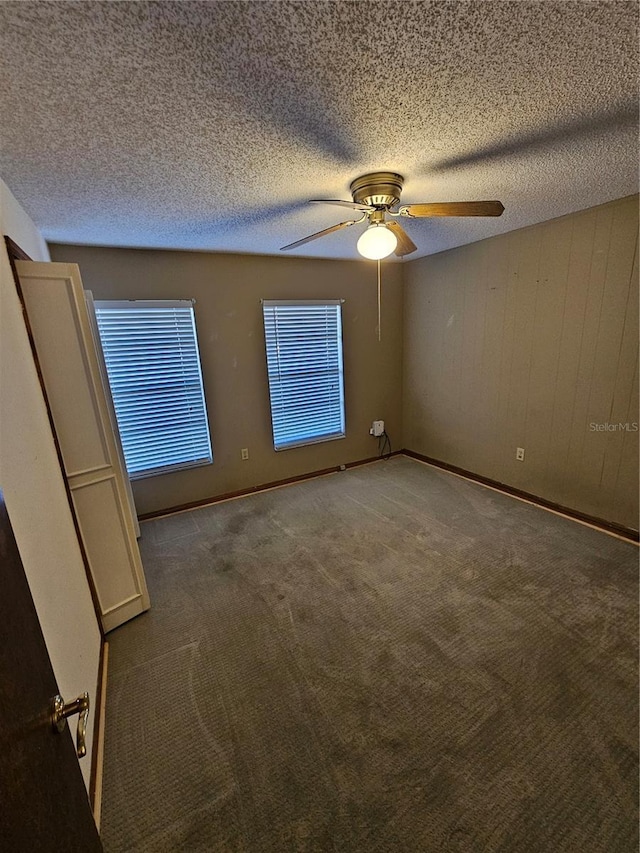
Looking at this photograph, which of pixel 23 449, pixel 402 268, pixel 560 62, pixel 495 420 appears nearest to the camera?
pixel 560 62

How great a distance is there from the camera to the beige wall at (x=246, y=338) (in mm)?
2980

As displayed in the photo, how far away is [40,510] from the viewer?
4.16 ft

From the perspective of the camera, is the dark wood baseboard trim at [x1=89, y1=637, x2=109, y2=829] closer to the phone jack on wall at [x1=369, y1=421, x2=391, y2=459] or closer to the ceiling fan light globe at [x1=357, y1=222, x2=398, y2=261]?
the ceiling fan light globe at [x1=357, y1=222, x2=398, y2=261]

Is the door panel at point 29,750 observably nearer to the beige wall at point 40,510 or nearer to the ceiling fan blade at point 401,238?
the beige wall at point 40,510

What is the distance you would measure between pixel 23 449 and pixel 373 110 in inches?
67.3

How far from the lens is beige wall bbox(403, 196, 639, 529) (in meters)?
2.49

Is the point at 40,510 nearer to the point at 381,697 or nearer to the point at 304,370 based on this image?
the point at 381,697

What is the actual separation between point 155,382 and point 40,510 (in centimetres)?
203

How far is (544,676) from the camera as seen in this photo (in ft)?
5.24

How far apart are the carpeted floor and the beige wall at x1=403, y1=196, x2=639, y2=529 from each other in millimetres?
570

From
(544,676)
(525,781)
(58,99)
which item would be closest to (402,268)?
(58,99)

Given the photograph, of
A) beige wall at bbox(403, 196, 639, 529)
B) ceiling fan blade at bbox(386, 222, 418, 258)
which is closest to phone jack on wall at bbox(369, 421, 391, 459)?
beige wall at bbox(403, 196, 639, 529)

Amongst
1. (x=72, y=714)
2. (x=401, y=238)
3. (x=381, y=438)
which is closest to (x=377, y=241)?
(x=401, y=238)

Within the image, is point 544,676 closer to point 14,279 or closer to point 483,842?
point 483,842
